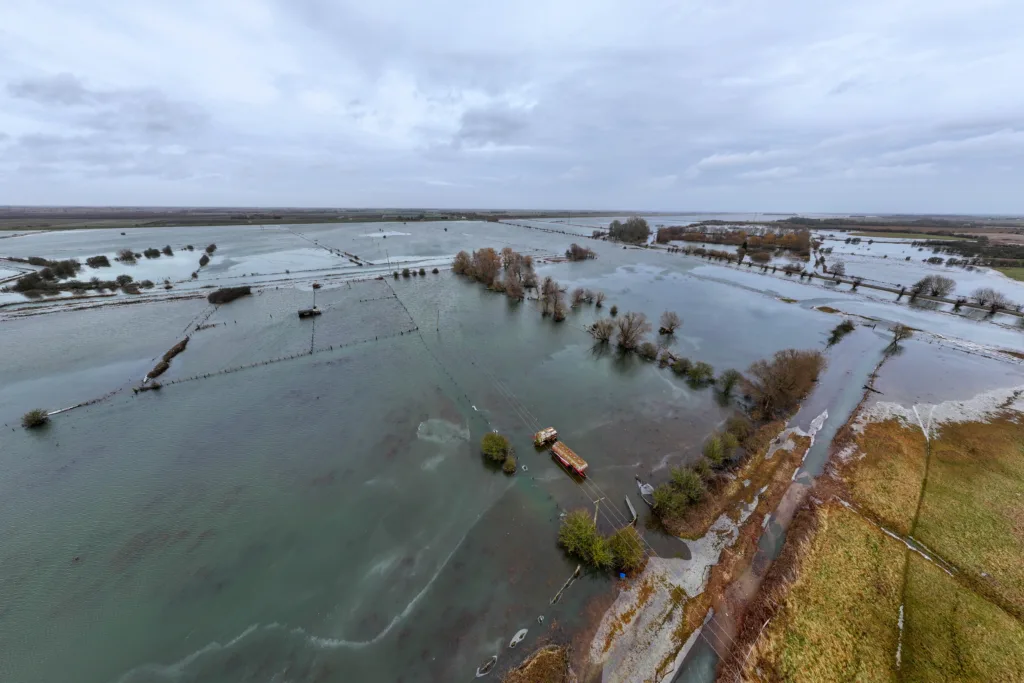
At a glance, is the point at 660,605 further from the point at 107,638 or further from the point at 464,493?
the point at 107,638

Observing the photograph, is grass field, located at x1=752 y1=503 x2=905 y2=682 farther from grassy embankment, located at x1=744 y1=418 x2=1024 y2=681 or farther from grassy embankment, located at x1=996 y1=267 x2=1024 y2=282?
grassy embankment, located at x1=996 y1=267 x2=1024 y2=282

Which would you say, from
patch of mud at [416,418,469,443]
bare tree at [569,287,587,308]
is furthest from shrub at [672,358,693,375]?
patch of mud at [416,418,469,443]

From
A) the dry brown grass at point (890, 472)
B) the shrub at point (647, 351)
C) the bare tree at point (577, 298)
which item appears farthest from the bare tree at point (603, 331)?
the dry brown grass at point (890, 472)

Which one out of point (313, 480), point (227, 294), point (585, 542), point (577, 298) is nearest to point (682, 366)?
point (577, 298)

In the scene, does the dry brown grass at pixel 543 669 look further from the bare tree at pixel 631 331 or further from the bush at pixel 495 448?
the bare tree at pixel 631 331

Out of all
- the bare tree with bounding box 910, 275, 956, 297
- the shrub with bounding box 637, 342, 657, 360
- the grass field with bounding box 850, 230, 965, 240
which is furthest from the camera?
the grass field with bounding box 850, 230, 965, 240

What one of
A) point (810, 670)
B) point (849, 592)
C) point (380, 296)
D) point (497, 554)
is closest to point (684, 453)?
point (849, 592)
